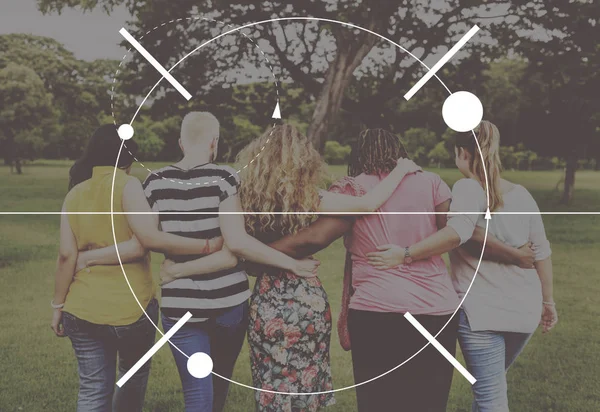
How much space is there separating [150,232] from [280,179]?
408mm

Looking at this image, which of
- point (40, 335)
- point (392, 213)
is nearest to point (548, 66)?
point (392, 213)

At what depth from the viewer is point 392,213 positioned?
5.73 feet

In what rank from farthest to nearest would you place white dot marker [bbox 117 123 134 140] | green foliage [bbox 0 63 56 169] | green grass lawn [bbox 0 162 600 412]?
green foliage [bbox 0 63 56 169] < green grass lawn [bbox 0 162 600 412] < white dot marker [bbox 117 123 134 140]

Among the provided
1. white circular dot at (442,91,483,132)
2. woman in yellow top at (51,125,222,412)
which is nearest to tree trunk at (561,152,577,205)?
white circular dot at (442,91,483,132)

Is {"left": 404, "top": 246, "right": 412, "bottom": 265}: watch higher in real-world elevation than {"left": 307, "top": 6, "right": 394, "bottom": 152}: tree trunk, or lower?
lower

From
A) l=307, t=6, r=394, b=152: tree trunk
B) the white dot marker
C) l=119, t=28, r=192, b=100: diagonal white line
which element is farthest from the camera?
l=307, t=6, r=394, b=152: tree trunk

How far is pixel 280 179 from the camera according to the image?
1.70 metres

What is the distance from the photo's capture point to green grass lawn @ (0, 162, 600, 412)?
244cm

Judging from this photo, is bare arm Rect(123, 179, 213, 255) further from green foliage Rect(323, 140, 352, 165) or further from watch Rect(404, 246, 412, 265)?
green foliage Rect(323, 140, 352, 165)

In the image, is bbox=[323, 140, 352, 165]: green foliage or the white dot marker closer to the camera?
the white dot marker

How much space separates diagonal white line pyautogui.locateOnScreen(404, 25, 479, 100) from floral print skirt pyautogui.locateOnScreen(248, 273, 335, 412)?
731mm

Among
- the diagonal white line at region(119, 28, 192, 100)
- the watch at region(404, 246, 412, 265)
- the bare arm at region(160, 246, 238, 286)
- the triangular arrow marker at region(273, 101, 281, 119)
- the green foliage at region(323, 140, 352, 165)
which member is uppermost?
the diagonal white line at region(119, 28, 192, 100)

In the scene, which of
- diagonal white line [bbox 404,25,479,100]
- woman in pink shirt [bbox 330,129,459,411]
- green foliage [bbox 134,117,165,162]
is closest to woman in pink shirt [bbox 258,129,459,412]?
woman in pink shirt [bbox 330,129,459,411]

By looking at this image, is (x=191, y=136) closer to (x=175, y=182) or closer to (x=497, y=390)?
(x=175, y=182)
